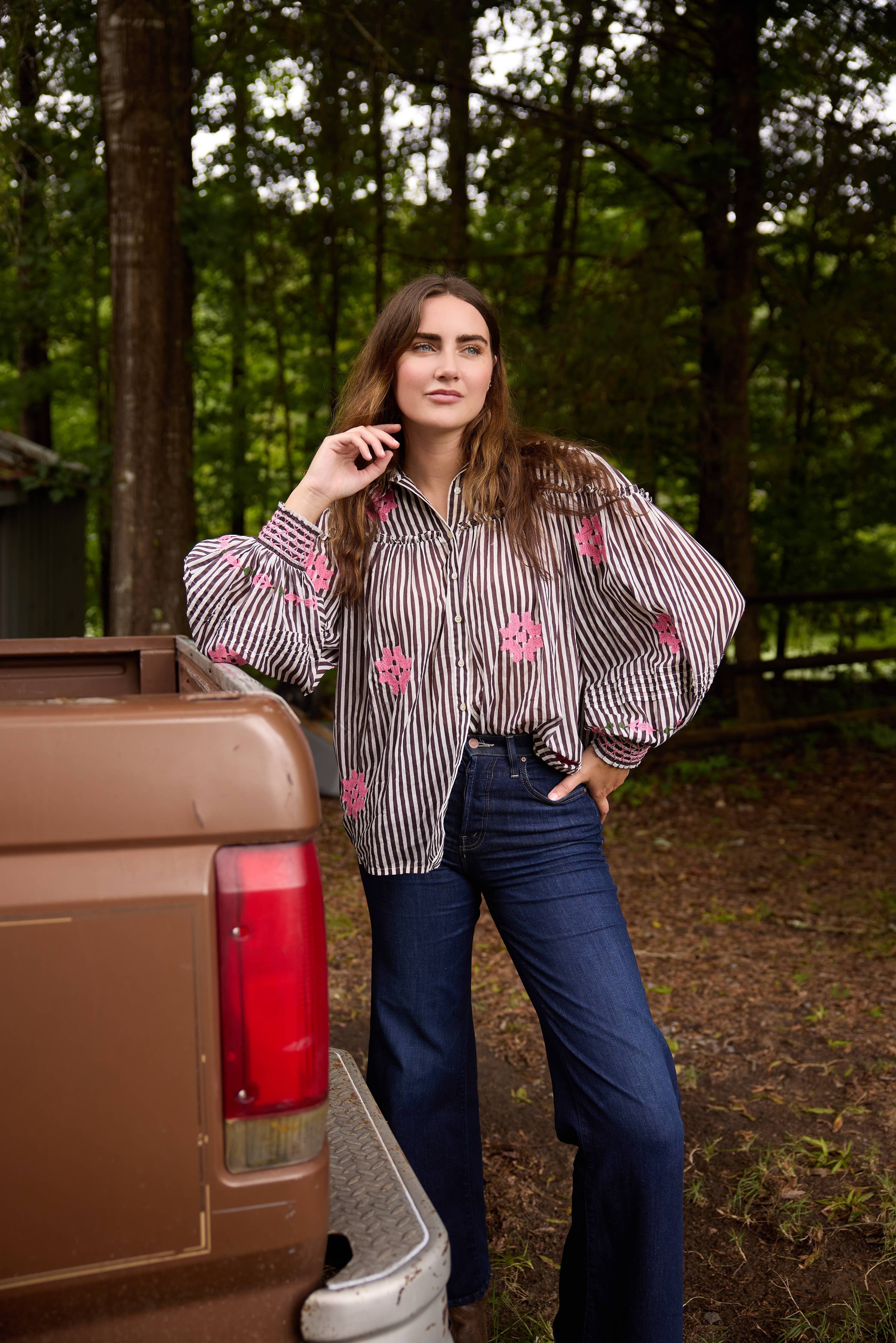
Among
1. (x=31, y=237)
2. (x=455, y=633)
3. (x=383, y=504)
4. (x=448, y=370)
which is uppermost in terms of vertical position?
(x=31, y=237)

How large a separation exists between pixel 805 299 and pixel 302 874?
9386 millimetres

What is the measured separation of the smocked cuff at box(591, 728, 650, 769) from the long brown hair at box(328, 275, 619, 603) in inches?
15.2

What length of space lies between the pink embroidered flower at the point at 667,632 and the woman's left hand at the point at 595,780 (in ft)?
0.88

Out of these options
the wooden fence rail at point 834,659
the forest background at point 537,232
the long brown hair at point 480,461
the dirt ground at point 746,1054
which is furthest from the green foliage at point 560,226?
the long brown hair at point 480,461

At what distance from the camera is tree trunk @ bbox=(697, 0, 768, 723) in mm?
8422

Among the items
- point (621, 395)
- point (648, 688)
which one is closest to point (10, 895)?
point (648, 688)

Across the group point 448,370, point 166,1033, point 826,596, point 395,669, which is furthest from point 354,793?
point 826,596

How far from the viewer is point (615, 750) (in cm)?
224

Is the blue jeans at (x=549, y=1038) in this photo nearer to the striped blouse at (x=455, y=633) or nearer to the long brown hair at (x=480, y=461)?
the striped blouse at (x=455, y=633)

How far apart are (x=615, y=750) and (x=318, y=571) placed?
2.35 ft

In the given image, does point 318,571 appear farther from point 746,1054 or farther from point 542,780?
point 746,1054

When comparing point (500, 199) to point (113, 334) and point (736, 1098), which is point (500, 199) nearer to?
point (113, 334)

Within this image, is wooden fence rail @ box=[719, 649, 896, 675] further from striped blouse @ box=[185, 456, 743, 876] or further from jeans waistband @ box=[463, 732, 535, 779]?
jeans waistband @ box=[463, 732, 535, 779]

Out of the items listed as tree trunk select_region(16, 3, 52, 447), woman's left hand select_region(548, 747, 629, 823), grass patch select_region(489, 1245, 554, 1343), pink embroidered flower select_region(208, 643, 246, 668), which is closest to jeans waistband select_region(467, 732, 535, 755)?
woman's left hand select_region(548, 747, 629, 823)
